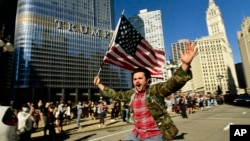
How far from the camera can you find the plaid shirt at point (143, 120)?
3643 millimetres

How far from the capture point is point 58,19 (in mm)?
122750

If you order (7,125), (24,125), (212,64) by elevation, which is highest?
(212,64)

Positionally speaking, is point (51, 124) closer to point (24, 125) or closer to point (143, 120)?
point (24, 125)

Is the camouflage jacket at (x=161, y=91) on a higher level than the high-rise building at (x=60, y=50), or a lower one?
lower

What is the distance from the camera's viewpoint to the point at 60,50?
11669 centimetres

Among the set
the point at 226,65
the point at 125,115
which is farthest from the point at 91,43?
the point at 125,115

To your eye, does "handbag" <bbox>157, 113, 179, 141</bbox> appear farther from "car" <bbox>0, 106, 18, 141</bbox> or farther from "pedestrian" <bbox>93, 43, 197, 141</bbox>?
"car" <bbox>0, 106, 18, 141</bbox>

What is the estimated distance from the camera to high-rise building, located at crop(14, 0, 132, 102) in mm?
105062

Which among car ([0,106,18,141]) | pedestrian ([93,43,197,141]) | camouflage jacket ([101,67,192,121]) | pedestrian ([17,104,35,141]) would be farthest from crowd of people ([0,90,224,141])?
camouflage jacket ([101,67,192,121])

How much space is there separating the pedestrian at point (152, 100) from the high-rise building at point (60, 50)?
105 m

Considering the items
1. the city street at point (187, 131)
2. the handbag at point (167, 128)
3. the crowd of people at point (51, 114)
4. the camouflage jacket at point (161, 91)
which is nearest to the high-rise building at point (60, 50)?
the crowd of people at point (51, 114)

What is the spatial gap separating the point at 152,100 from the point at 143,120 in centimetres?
33

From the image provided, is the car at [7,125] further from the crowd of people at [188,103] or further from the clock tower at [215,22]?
the clock tower at [215,22]

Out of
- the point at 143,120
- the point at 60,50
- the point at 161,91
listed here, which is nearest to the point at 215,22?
the point at 60,50
